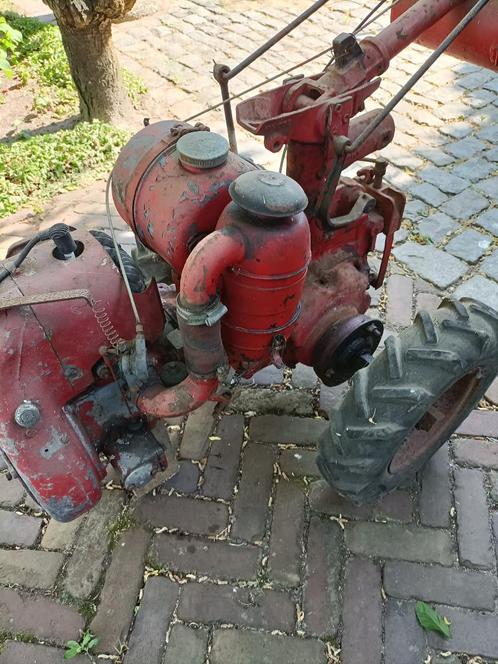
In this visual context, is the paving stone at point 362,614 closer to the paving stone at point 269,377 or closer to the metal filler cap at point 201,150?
the paving stone at point 269,377

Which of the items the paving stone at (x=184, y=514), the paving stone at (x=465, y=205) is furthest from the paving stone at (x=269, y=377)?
the paving stone at (x=465, y=205)

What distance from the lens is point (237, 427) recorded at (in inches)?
110

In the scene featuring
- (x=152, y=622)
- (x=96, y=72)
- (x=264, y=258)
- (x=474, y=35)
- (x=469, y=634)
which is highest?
(x=474, y=35)

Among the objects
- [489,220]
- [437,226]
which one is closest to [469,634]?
[437,226]

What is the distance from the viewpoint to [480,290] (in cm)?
343

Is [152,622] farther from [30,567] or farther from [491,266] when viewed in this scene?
[491,266]

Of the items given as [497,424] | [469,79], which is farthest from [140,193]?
[469,79]

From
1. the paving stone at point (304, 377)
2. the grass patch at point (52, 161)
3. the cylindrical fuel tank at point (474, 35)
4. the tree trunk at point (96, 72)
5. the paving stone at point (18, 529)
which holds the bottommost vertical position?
the paving stone at point (304, 377)

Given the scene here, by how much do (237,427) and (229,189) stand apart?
55.2 inches

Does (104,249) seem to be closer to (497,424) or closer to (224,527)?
(224,527)

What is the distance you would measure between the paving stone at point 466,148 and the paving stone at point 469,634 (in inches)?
131

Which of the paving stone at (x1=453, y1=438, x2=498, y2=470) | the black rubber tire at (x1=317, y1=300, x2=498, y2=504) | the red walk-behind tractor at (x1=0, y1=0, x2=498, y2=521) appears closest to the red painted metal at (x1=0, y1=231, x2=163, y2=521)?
the red walk-behind tractor at (x1=0, y1=0, x2=498, y2=521)

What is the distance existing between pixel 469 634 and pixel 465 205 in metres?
2.79

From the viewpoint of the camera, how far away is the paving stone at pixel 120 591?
220 centimetres
